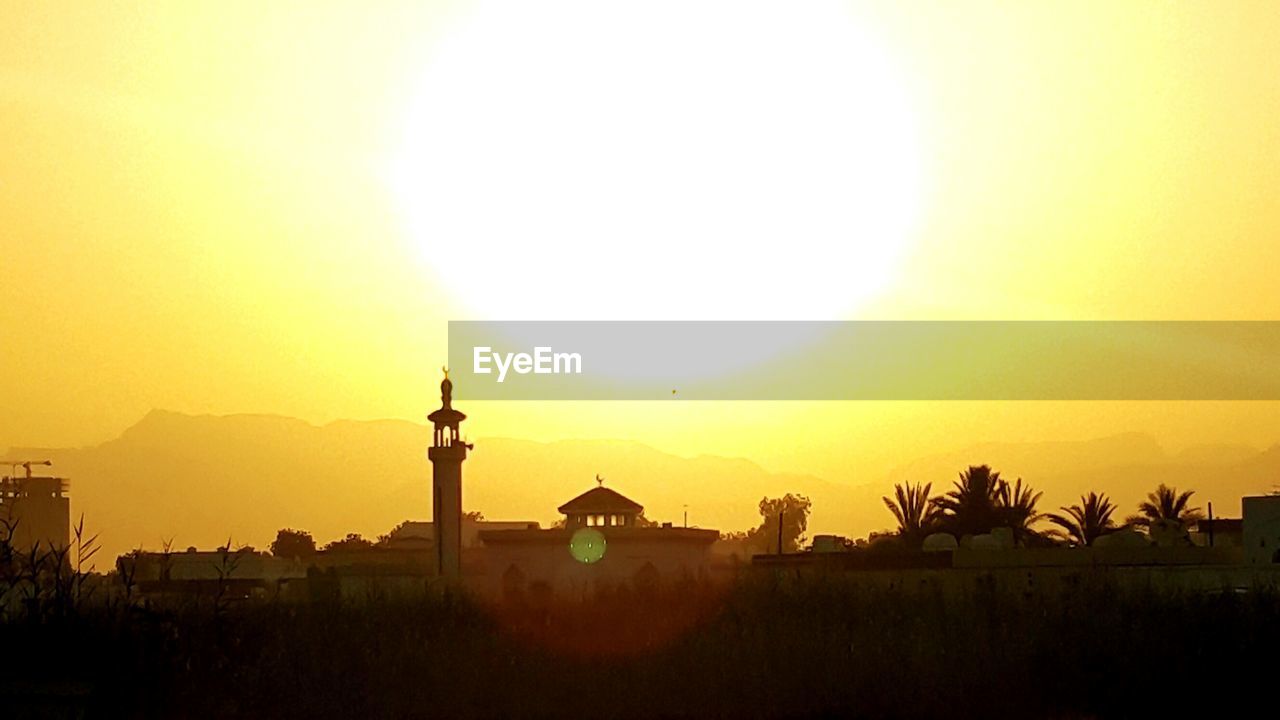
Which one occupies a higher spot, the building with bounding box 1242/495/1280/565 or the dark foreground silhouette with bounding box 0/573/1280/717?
the building with bounding box 1242/495/1280/565

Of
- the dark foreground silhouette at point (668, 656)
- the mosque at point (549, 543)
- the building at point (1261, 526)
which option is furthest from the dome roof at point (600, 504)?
the dark foreground silhouette at point (668, 656)

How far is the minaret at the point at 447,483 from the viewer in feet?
169

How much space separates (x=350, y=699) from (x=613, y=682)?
3.19m

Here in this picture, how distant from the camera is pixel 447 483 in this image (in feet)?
171

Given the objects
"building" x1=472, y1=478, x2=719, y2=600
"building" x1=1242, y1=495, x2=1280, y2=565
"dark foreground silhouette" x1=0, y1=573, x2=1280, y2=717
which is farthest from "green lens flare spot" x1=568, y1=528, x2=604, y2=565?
"dark foreground silhouette" x1=0, y1=573, x2=1280, y2=717

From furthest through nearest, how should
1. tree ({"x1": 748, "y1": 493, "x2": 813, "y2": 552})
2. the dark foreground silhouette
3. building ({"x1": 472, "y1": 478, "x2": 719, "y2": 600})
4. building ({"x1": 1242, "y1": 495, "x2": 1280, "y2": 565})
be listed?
tree ({"x1": 748, "y1": 493, "x2": 813, "y2": 552}) → building ({"x1": 472, "y1": 478, "x2": 719, "y2": 600}) → building ({"x1": 1242, "y1": 495, "x2": 1280, "y2": 565}) → the dark foreground silhouette

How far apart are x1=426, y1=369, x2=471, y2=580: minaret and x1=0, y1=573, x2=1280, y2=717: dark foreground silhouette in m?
27.9

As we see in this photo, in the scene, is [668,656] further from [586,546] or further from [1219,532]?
[1219,532]

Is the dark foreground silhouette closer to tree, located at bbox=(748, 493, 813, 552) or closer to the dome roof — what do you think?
the dome roof

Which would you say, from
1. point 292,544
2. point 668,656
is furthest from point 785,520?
point 668,656

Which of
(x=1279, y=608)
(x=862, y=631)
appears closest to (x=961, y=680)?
(x=862, y=631)

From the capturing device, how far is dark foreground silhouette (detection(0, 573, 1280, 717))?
1672 centimetres

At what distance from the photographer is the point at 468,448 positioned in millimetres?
53375

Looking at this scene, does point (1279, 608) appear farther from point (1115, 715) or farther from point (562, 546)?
point (562, 546)
